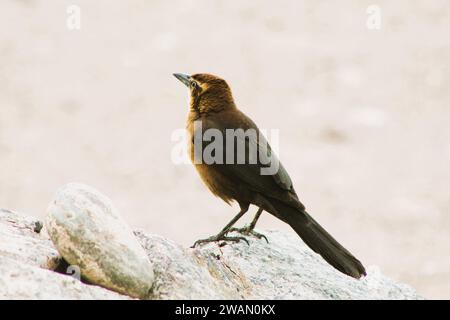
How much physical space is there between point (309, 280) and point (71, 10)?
10.7 meters

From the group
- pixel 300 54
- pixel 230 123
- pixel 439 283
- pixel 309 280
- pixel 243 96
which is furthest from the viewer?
pixel 300 54

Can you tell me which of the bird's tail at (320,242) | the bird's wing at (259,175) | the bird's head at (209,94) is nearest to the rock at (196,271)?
the bird's tail at (320,242)

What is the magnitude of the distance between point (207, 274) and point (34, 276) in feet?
3.65

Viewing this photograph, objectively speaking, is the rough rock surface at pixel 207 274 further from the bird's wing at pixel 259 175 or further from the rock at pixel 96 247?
the bird's wing at pixel 259 175

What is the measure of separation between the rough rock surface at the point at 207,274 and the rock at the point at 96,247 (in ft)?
0.35

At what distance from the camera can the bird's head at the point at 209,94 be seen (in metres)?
6.21

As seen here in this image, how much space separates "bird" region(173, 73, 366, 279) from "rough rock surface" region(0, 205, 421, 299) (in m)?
0.17

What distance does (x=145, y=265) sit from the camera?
→ 495 cm

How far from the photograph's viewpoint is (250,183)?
566 centimetres

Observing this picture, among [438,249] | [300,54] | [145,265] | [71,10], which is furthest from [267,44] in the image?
[145,265]

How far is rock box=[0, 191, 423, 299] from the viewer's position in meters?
4.62

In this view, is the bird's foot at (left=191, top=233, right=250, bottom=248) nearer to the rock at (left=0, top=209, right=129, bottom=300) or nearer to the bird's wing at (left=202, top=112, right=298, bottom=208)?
the bird's wing at (left=202, top=112, right=298, bottom=208)

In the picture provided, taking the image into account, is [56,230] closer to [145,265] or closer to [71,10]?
[145,265]

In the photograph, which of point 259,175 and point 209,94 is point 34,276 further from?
point 209,94
